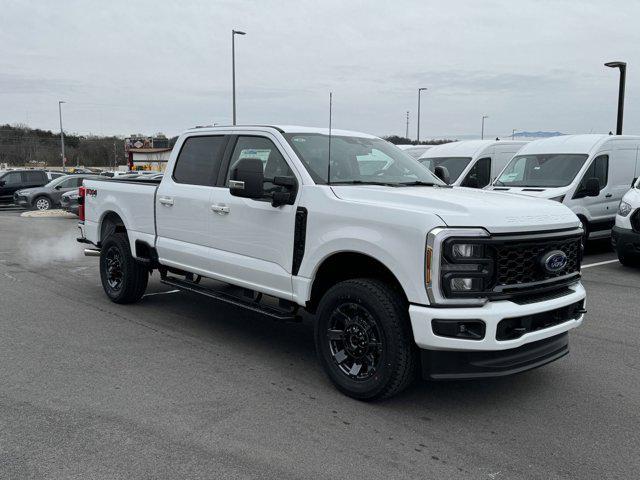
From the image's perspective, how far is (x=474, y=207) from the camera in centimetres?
393

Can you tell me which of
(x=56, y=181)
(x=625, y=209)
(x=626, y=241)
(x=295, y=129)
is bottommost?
(x=626, y=241)

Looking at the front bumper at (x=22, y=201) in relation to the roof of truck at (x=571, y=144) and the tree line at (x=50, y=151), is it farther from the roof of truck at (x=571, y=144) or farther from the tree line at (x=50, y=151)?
the tree line at (x=50, y=151)

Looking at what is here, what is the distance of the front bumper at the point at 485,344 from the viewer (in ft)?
12.3

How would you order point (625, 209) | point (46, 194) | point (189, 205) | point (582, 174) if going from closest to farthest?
point (189, 205) → point (625, 209) → point (582, 174) → point (46, 194)

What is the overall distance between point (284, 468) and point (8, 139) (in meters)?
91.9

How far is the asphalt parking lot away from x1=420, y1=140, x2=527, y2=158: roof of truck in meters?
9.02

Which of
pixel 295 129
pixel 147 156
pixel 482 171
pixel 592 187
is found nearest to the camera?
pixel 295 129

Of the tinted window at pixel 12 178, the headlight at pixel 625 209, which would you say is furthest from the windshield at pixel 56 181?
the headlight at pixel 625 209

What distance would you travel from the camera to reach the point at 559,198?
1098 centimetres

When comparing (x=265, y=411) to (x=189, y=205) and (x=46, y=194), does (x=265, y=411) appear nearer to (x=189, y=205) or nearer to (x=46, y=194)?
(x=189, y=205)

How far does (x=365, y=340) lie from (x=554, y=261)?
1.40 meters

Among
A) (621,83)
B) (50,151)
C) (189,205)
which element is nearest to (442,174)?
(189,205)

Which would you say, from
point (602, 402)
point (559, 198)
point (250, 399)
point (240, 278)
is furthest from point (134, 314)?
point (559, 198)

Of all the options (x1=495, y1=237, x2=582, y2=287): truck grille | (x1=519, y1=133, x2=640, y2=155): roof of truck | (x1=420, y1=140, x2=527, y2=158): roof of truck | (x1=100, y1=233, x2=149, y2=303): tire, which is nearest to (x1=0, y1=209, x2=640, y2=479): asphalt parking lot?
(x1=100, y1=233, x2=149, y2=303): tire
